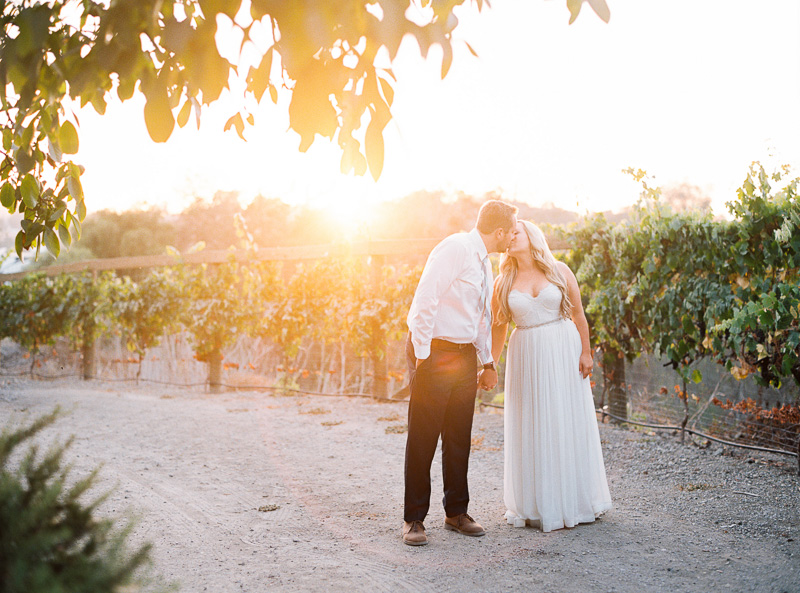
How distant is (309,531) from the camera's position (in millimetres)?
3871

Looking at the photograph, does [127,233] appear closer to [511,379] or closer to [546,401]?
[511,379]

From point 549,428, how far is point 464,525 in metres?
0.77

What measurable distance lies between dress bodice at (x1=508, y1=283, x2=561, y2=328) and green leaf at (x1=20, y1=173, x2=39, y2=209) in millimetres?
2692

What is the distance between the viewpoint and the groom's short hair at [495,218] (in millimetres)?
3871

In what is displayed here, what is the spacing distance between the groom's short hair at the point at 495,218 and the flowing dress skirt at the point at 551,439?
71 centimetres

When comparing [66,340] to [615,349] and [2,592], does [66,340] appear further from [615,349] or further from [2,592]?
[2,592]

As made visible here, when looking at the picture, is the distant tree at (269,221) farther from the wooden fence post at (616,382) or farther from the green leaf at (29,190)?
the green leaf at (29,190)

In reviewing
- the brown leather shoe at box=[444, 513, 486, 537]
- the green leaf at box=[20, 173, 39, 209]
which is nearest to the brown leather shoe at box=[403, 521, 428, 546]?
the brown leather shoe at box=[444, 513, 486, 537]

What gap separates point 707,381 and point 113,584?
20.1ft

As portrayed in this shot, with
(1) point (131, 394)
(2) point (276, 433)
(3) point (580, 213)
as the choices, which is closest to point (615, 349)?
(3) point (580, 213)

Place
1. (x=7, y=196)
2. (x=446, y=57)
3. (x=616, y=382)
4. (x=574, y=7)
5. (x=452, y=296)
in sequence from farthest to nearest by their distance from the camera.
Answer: (x=616, y=382)
(x=452, y=296)
(x=7, y=196)
(x=574, y=7)
(x=446, y=57)

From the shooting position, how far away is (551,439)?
393 cm

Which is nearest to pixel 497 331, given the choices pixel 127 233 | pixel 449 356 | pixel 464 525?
pixel 449 356

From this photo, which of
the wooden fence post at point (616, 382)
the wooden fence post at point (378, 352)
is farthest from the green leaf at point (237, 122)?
the wooden fence post at point (378, 352)
